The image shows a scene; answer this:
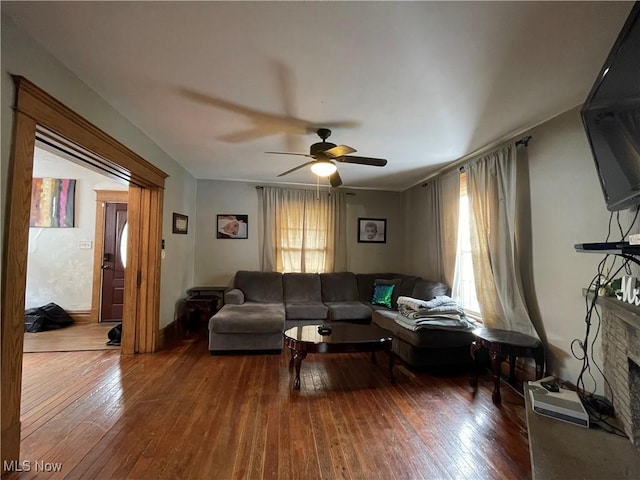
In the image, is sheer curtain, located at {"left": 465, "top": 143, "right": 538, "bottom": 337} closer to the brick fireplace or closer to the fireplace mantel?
the brick fireplace

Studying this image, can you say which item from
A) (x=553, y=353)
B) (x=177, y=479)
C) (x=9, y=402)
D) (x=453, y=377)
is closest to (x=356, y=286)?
(x=453, y=377)

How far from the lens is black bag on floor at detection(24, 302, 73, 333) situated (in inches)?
163

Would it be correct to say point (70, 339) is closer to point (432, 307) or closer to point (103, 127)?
point (103, 127)

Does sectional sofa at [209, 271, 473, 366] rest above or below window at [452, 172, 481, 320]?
below

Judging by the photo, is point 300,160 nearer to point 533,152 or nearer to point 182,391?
point 533,152

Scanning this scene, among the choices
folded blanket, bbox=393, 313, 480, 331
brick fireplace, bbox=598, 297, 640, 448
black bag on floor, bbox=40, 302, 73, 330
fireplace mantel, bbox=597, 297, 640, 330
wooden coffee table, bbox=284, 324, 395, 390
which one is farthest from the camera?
black bag on floor, bbox=40, 302, 73, 330

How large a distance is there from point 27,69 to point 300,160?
2584mm

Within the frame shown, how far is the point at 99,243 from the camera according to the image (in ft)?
15.7

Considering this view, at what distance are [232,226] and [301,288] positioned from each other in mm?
1613

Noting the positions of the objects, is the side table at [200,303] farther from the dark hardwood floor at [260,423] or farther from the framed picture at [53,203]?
the framed picture at [53,203]

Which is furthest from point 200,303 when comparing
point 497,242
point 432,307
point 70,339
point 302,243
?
point 497,242

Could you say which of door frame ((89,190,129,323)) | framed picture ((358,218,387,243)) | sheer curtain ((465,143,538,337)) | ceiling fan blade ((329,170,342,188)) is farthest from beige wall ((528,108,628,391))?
door frame ((89,190,129,323))

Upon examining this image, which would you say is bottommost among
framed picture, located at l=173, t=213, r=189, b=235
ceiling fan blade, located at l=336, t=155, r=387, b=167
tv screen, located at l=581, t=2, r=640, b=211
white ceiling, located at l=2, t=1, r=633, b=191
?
framed picture, located at l=173, t=213, r=189, b=235

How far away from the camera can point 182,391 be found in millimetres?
2492
